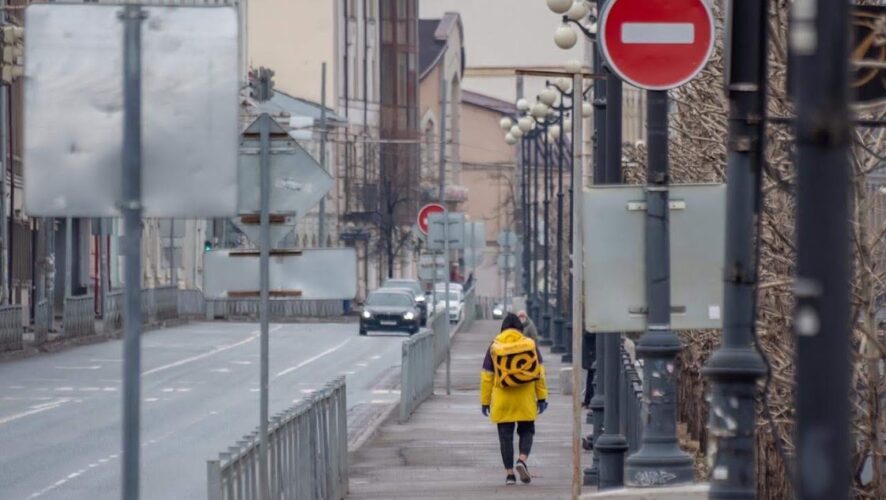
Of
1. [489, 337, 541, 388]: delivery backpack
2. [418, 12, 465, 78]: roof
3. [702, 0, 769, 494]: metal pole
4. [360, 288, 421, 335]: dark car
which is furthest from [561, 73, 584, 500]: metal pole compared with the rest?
[418, 12, 465, 78]: roof

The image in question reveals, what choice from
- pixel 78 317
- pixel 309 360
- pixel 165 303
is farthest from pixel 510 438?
pixel 165 303

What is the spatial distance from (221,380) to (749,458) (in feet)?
98.2

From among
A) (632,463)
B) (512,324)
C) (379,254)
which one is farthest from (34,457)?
(379,254)

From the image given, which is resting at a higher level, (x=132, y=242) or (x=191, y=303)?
(x=132, y=242)

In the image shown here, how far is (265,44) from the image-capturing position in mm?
104500

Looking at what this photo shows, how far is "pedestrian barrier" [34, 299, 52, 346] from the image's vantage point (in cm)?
4481

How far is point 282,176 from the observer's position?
13.0 metres

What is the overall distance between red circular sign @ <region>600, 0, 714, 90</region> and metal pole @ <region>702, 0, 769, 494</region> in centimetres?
371

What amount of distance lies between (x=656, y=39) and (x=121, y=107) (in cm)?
472

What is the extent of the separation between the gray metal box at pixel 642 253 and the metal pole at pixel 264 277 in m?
2.51

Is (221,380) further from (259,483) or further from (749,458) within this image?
(749,458)

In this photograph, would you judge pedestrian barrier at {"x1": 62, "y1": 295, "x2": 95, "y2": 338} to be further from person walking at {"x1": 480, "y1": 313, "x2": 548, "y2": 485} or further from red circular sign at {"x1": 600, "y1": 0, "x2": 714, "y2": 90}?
red circular sign at {"x1": 600, "y1": 0, "x2": 714, "y2": 90}

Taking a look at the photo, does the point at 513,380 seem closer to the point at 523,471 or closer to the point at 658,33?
the point at 523,471

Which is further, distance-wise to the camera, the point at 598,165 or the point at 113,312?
the point at 113,312
